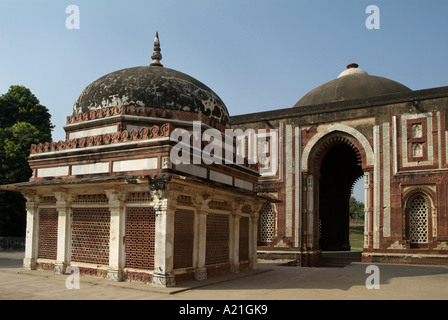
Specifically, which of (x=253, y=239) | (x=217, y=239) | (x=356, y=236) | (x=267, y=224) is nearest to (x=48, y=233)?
(x=217, y=239)

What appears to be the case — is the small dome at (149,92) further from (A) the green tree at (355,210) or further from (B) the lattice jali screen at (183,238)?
(A) the green tree at (355,210)

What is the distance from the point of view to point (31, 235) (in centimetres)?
1387

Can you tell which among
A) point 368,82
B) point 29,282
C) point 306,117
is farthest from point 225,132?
point 368,82

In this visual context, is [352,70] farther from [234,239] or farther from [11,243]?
[11,243]

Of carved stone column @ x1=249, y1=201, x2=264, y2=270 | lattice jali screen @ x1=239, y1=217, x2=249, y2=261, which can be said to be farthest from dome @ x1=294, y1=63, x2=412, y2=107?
lattice jali screen @ x1=239, y1=217, x2=249, y2=261

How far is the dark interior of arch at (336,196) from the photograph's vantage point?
28.5 m

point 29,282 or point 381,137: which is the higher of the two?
point 381,137

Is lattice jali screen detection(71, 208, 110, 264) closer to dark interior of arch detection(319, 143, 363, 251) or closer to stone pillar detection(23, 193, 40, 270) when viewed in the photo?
stone pillar detection(23, 193, 40, 270)

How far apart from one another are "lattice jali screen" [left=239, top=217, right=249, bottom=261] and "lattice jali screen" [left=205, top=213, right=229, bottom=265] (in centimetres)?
111

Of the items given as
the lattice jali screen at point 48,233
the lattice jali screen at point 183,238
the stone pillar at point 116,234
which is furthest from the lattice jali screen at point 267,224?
the stone pillar at point 116,234

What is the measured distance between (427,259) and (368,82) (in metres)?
10.6

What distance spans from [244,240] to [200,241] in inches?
143
